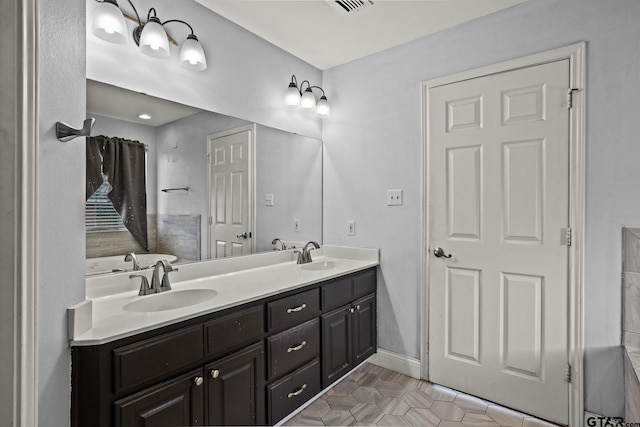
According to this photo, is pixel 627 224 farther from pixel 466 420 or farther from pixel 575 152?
pixel 466 420

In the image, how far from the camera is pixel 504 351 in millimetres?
2059

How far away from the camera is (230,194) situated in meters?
2.17

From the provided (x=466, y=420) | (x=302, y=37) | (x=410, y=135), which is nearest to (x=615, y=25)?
(x=410, y=135)

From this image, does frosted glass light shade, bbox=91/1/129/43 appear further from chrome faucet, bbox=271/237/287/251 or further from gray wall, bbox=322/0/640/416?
gray wall, bbox=322/0/640/416

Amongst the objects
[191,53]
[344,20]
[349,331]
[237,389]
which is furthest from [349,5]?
[237,389]

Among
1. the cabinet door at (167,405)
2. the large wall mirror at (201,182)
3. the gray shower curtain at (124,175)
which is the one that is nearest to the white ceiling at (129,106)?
the large wall mirror at (201,182)

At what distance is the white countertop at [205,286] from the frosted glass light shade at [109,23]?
3.67 feet

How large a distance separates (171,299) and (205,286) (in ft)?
0.62

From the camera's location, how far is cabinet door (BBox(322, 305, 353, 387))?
203cm

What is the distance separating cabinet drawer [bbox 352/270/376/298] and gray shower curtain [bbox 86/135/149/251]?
4.36ft

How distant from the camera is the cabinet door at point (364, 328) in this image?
7.63 ft

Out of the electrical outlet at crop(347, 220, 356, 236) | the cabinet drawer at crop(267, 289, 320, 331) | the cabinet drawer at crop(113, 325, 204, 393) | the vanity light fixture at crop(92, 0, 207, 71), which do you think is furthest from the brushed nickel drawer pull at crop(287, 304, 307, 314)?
the vanity light fixture at crop(92, 0, 207, 71)

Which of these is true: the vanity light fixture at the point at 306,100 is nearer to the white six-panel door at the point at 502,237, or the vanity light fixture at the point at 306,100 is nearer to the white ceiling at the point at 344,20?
the white ceiling at the point at 344,20

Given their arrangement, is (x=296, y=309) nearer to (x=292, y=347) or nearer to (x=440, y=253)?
Answer: (x=292, y=347)
